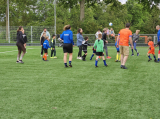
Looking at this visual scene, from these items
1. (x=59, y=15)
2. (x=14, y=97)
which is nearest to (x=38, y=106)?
(x=14, y=97)

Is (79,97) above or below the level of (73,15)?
below

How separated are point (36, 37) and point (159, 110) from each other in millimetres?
31690

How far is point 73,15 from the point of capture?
191ft

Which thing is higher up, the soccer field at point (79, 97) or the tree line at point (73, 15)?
the tree line at point (73, 15)

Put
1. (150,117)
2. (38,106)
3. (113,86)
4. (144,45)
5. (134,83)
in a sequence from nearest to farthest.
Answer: (150,117) → (38,106) → (113,86) → (134,83) → (144,45)

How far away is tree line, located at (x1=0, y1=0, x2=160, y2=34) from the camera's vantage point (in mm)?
39500

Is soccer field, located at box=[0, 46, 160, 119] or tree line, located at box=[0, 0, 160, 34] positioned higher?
tree line, located at box=[0, 0, 160, 34]

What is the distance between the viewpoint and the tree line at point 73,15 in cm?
3950

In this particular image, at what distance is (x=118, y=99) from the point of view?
216 inches

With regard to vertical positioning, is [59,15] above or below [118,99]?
above

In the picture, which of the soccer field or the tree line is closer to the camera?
the soccer field

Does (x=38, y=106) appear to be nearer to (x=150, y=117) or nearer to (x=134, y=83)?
(x=150, y=117)

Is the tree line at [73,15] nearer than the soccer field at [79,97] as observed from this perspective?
No

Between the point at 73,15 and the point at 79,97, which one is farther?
the point at 73,15
